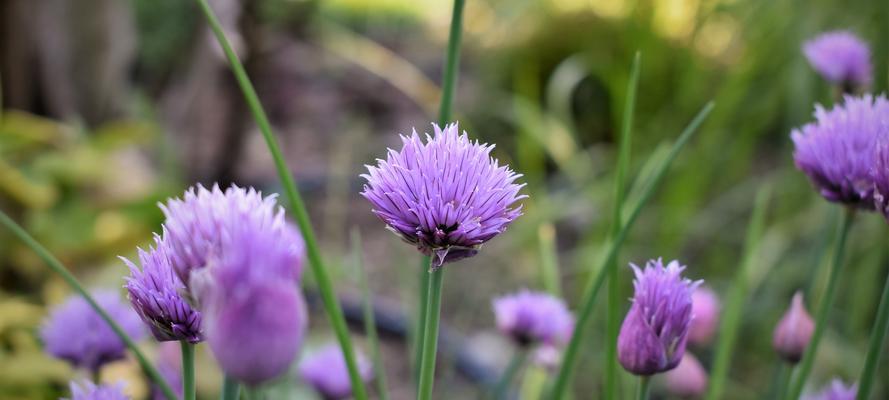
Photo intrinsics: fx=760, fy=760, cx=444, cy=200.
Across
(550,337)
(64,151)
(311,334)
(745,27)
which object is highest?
(745,27)

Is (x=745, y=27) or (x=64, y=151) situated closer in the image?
(x=64, y=151)

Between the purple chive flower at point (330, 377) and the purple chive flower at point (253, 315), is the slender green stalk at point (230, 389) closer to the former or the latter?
the purple chive flower at point (253, 315)

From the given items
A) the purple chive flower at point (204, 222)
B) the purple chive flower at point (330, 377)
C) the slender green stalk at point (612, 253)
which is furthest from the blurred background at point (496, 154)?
the purple chive flower at point (204, 222)

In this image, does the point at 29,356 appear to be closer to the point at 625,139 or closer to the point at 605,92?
the point at 625,139

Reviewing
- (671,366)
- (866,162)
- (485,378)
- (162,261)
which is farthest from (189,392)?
(485,378)

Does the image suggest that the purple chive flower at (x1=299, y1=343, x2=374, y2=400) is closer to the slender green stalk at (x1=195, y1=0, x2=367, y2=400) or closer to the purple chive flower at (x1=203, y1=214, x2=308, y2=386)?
the slender green stalk at (x1=195, y1=0, x2=367, y2=400)

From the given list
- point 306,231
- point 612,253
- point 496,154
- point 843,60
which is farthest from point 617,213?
point 496,154

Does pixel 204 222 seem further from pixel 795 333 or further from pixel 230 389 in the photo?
pixel 795 333
